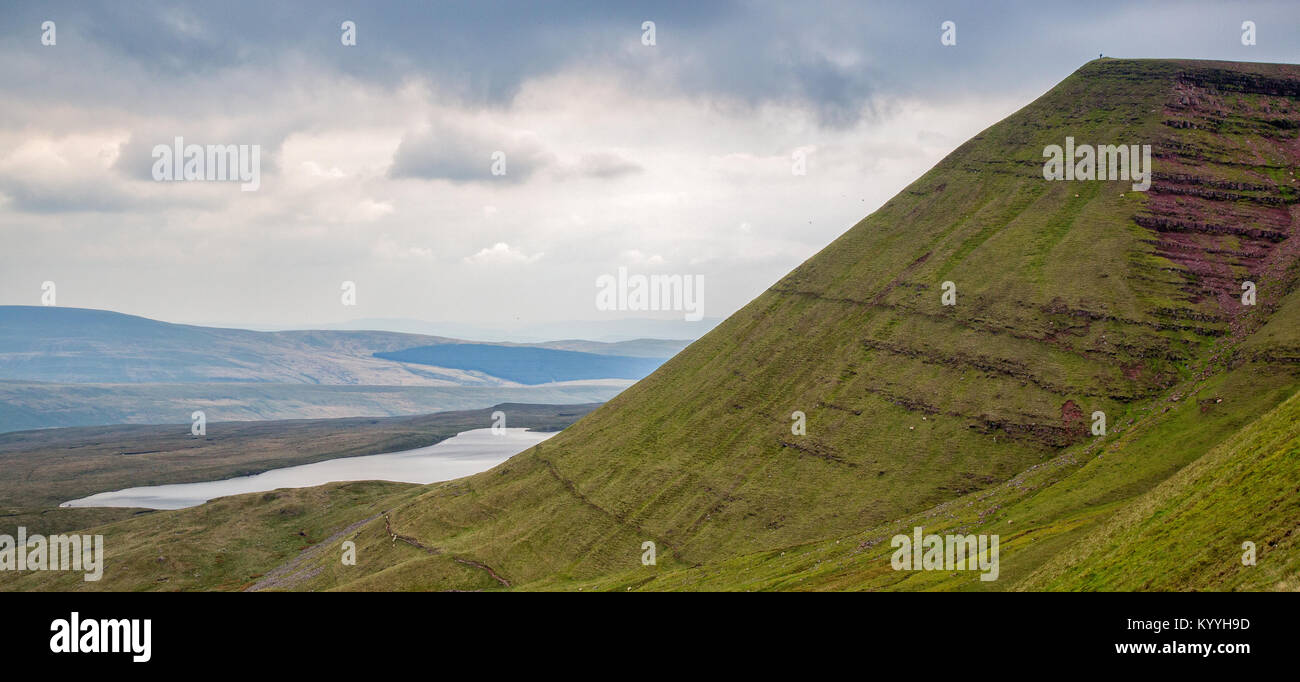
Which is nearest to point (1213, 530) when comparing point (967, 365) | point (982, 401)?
point (982, 401)

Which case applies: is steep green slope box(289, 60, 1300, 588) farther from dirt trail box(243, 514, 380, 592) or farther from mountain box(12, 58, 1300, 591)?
dirt trail box(243, 514, 380, 592)

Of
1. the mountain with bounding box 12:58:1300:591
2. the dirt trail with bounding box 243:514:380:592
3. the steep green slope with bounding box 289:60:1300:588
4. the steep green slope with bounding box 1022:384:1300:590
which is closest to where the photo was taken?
the steep green slope with bounding box 1022:384:1300:590

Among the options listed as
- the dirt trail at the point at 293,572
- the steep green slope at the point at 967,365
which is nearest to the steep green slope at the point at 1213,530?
the steep green slope at the point at 967,365

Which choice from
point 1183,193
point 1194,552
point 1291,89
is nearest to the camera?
point 1194,552

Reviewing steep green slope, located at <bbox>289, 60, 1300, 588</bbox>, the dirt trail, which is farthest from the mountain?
the dirt trail

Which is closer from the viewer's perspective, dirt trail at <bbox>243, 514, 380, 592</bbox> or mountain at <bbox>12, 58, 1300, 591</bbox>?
mountain at <bbox>12, 58, 1300, 591</bbox>
